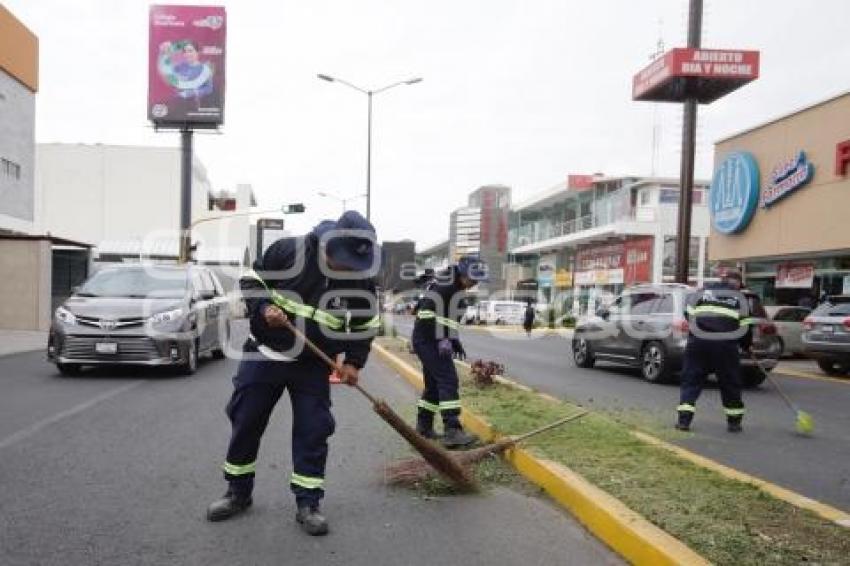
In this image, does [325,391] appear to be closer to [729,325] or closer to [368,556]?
[368,556]

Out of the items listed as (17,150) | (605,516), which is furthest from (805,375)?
(17,150)

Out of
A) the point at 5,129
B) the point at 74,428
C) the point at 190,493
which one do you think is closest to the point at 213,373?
the point at 74,428

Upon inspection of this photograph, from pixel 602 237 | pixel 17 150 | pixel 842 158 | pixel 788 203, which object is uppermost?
pixel 17 150

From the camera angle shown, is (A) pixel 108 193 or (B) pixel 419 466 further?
(A) pixel 108 193

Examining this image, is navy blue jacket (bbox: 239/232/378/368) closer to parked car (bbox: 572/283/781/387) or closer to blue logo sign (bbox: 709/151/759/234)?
parked car (bbox: 572/283/781/387)

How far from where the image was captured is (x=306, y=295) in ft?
15.0

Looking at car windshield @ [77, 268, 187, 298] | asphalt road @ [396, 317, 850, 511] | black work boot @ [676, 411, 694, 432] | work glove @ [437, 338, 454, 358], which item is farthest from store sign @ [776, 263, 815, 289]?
work glove @ [437, 338, 454, 358]

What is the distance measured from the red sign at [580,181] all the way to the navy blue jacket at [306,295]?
137 feet

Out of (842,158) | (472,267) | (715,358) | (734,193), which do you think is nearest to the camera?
(472,267)

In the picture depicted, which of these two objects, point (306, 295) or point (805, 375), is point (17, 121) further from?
point (306, 295)

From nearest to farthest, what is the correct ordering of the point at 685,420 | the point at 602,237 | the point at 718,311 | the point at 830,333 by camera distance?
the point at 685,420
the point at 718,311
the point at 830,333
the point at 602,237

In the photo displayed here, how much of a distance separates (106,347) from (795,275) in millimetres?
20286

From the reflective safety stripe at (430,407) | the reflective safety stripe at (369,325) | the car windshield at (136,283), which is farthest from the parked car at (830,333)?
the reflective safety stripe at (369,325)

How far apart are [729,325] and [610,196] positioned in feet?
111
